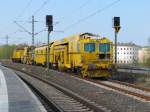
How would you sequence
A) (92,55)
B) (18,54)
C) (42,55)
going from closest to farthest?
(92,55)
(42,55)
(18,54)

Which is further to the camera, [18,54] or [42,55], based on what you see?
[18,54]

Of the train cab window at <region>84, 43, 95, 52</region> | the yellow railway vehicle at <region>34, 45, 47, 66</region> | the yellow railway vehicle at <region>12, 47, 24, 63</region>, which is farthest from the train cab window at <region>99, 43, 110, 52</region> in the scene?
the yellow railway vehicle at <region>12, 47, 24, 63</region>

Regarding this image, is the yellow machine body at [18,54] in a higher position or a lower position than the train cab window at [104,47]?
higher

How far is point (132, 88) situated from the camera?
25.6 meters

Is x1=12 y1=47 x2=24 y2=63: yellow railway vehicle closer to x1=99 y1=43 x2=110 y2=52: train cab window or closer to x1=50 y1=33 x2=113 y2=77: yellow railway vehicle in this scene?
x1=50 y1=33 x2=113 y2=77: yellow railway vehicle

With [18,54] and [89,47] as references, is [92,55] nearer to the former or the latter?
[89,47]

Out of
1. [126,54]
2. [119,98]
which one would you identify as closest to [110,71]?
[119,98]

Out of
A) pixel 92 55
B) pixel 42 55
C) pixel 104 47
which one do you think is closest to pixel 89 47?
pixel 92 55

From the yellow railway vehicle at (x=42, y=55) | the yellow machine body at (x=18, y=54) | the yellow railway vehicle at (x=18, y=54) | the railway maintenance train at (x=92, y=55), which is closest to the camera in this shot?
the railway maintenance train at (x=92, y=55)

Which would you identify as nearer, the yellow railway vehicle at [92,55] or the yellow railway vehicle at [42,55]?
the yellow railway vehicle at [92,55]

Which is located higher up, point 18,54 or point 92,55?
point 18,54

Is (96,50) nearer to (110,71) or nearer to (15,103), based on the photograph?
(110,71)

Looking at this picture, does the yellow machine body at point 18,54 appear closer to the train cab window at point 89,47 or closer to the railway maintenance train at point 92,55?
the railway maintenance train at point 92,55

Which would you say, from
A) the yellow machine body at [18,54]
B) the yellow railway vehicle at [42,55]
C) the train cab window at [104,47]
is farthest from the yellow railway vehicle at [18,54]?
the train cab window at [104,47]
